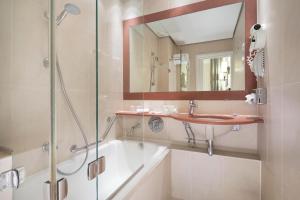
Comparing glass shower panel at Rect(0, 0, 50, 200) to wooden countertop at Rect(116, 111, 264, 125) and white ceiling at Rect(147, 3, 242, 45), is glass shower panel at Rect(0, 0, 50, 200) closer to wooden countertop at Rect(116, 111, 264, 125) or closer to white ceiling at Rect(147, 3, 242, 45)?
wooden countertop at Rect(116, 111, 264, 125)

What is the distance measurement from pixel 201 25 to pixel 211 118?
94cm

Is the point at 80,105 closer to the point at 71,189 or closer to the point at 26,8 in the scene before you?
the point at 71,189

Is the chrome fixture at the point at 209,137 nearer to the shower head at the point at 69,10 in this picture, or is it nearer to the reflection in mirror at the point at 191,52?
the reflection in mirror at the point at 191,52

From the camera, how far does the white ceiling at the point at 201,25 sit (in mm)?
1524

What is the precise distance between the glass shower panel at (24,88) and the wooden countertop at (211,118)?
832mm

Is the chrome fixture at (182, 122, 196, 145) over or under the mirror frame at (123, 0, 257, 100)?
under

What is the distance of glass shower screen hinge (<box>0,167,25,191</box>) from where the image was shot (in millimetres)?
896

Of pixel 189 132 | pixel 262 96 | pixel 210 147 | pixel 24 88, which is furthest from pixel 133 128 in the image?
pixel 262 96

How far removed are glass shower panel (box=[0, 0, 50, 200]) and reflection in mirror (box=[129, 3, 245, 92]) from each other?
1.02 metres

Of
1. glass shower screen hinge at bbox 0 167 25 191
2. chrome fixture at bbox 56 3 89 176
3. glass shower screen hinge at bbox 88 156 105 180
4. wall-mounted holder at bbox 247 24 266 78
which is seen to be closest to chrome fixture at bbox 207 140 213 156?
wall-mounted holder at bbox 247 24 266 78

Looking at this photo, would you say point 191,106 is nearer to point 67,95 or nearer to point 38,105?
point 67,95

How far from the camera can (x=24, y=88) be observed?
1101 mm

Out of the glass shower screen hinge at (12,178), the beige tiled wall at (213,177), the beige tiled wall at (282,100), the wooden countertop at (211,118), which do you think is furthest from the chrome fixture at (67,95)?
the beige tiled wall at (282,100)

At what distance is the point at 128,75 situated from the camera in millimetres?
1965
